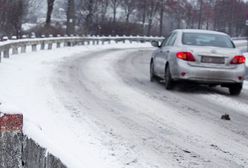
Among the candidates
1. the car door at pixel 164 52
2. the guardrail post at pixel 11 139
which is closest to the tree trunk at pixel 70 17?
the car door at pixel 164 52

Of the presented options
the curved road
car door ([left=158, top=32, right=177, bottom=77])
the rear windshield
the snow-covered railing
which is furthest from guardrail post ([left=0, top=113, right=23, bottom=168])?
the snow-covered railing

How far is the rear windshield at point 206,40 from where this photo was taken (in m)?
12.9

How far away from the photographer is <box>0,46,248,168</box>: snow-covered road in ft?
19.6

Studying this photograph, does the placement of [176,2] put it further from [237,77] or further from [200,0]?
[237,77]

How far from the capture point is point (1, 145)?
372cm

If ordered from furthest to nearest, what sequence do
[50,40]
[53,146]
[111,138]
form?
[50,40] → [111,138] → [53,146]

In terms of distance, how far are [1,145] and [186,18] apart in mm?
92834

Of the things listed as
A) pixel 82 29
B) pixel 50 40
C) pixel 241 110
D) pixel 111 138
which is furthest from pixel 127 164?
pixel 82 29

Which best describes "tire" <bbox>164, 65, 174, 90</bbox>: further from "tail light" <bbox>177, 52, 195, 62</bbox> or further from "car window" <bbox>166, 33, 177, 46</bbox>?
"car window" <bbox>166, 33, 177, 46</bbox>

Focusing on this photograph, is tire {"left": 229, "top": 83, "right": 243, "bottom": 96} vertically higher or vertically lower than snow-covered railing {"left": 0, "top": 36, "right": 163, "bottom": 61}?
higher

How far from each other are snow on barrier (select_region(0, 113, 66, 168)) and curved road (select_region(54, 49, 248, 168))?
2.09 m

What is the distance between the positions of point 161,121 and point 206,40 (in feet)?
16.5

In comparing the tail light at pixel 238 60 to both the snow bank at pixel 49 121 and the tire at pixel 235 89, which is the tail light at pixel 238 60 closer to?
the tire at pixel 235 89

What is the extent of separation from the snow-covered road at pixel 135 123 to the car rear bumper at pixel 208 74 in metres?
0.37
